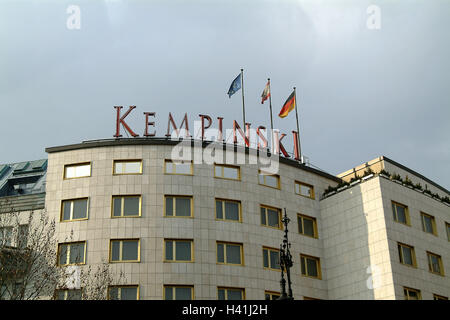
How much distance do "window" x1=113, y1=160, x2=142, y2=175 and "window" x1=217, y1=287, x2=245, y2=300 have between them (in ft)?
42.6

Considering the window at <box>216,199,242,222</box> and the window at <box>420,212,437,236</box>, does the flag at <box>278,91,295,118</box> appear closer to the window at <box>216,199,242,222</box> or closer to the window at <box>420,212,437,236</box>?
the window at <box>216,199,242,222</box>

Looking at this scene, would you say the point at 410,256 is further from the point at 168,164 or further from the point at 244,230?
the point at 168,164

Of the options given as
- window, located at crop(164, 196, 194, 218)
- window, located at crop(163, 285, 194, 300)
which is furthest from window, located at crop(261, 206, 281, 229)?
window, located at crop(163, 285, 194, 300)

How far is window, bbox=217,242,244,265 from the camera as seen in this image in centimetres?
5394

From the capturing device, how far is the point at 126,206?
54281 mm

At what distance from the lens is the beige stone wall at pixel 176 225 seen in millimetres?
51969

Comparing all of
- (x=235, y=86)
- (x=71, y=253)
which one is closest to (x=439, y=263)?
(x=235, y=86)

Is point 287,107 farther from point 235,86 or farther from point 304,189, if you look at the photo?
point 304,189

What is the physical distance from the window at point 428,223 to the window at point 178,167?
Result: 2315cm

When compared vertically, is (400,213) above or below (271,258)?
above

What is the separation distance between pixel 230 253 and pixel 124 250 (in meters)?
9.34

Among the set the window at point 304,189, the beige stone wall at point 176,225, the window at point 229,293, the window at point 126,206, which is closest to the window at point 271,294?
the beige stone wall at point 176,225
